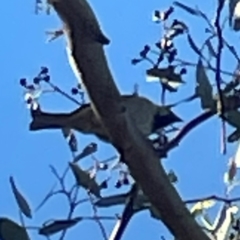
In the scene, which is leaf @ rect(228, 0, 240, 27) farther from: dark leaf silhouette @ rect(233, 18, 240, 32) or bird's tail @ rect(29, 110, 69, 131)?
bird's tail @ rect(29, 110, 69, 131)

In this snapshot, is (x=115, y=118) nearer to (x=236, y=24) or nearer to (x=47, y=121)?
(x=47, y=121)

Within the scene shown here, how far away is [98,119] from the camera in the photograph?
448mm

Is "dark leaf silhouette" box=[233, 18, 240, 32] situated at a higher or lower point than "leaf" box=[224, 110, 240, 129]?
higher

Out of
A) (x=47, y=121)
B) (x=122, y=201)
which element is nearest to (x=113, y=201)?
(x=122, y=201)

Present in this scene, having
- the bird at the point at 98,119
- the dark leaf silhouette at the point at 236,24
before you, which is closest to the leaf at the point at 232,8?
the dark leaf silhouette at the point at 236,24

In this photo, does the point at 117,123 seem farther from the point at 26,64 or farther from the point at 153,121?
the point at 26,64

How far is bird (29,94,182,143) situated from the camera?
45 cm

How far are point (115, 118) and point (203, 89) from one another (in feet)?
0.35

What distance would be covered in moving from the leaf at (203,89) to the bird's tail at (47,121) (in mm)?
100

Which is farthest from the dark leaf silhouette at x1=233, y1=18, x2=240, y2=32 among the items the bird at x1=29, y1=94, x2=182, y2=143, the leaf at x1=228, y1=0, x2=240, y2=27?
the bird at x1=29, y1=94, x2=182, y2=143

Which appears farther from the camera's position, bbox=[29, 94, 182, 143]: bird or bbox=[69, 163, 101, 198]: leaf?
bbox=[69, 163, 101, 198]: leaf

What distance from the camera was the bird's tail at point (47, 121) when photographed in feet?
1.47

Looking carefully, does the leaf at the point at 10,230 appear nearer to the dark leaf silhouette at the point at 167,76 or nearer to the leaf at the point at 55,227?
the leaf at the point at 55,227

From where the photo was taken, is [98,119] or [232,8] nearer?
[98,119]
